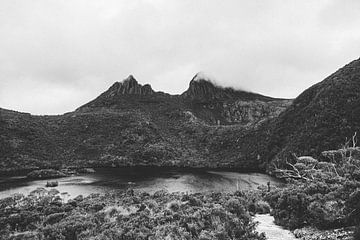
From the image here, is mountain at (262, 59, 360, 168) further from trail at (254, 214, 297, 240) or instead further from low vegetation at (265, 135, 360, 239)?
trail at (254, 214, 297, 240)

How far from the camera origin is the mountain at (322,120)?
110m

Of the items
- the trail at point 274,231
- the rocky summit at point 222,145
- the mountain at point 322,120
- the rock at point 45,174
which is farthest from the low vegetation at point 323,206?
the rock at point 45,174

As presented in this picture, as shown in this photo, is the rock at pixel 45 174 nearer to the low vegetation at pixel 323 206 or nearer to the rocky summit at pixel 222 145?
the rocky summit at pixel 222 145

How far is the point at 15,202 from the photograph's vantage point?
5881 cm

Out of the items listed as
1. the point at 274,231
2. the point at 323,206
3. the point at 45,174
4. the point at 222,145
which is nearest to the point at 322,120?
the point at 222,145

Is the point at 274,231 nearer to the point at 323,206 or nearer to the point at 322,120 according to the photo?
the point at 323,206

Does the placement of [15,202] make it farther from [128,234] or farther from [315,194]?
[315,194]

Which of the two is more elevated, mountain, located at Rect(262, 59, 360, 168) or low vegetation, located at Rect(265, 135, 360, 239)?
mountain, located at Rect(262, 59, 360, 168)

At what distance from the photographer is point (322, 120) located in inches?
4759

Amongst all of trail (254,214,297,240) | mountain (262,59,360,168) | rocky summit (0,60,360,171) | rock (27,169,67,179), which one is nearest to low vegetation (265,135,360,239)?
trail (254,214,297,240)

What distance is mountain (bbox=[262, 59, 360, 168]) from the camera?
359ft

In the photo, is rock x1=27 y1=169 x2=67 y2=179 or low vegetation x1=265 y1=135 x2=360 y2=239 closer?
low vegetation x1=265 y1=135 x2=360 y2=239

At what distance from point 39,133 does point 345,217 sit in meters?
181

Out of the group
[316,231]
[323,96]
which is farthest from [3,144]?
[316,231]
